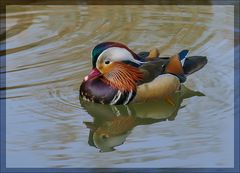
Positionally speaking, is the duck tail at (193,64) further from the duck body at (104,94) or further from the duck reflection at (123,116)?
the duck body at (104,94)

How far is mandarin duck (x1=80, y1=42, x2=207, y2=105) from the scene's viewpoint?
5.17 meters

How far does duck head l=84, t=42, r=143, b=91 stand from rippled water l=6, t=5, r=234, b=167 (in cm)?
19

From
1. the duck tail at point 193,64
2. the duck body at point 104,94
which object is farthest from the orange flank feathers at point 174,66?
the duck body at point 104,94

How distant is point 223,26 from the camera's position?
7.01m

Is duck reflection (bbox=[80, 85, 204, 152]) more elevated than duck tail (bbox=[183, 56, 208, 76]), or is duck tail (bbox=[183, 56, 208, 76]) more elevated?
duck tail (bbox=[183, 56, 208, 76])

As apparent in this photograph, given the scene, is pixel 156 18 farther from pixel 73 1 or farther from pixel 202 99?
pixel 202 99

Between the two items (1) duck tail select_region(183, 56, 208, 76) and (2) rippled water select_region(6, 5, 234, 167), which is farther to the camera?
(1) duck tail select_region(183, 56, 208, 76)

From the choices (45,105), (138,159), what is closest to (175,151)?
(138,159)

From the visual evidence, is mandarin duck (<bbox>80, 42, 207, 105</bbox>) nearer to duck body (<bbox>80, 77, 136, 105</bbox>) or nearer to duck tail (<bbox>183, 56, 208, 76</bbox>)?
duck body (<bbox>80, 77, 136, 105</bbox>)

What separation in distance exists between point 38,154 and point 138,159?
597mm

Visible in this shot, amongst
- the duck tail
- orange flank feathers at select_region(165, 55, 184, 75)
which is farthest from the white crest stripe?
the duck tail

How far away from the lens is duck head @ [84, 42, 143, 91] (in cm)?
516

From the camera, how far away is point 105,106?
17.3 feet

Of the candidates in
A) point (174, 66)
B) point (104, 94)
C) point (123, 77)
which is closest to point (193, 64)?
point (174, 66)
